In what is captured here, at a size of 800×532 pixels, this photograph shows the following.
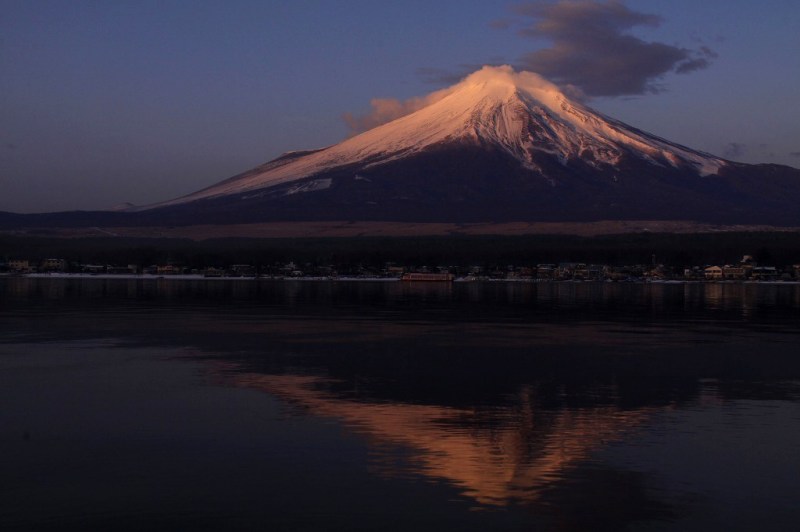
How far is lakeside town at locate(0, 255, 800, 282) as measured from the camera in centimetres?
11225

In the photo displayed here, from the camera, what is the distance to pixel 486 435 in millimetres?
15859

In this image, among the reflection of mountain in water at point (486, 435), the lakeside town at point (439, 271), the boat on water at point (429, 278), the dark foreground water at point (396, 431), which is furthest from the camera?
the lakeside town at point (439, 271)

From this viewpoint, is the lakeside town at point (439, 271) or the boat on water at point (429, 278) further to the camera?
the lakeside town at point (439, 271)

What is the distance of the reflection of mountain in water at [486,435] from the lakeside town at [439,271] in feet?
277

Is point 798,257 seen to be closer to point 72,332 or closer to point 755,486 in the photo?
point 72,332

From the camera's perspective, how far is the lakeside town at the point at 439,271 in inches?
4419

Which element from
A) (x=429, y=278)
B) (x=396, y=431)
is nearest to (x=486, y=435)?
(x=396, y=431)

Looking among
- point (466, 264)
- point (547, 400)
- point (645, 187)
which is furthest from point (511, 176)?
point (547, 400)

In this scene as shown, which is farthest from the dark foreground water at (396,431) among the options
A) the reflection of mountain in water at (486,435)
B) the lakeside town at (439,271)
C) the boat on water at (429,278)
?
the lakeside town at (439,271)

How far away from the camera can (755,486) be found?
13.0 meters

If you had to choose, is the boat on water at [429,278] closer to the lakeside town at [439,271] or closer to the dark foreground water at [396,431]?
the lakeside town at [439,271]

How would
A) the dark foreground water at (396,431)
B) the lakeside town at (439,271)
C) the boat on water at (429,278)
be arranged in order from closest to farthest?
the dark foreground water at (396,431), the boat on water at (429,278), the lakeside town at (439,271)

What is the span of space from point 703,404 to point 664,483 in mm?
6381

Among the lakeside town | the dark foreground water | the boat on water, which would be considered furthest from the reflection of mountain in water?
the lakeside town
